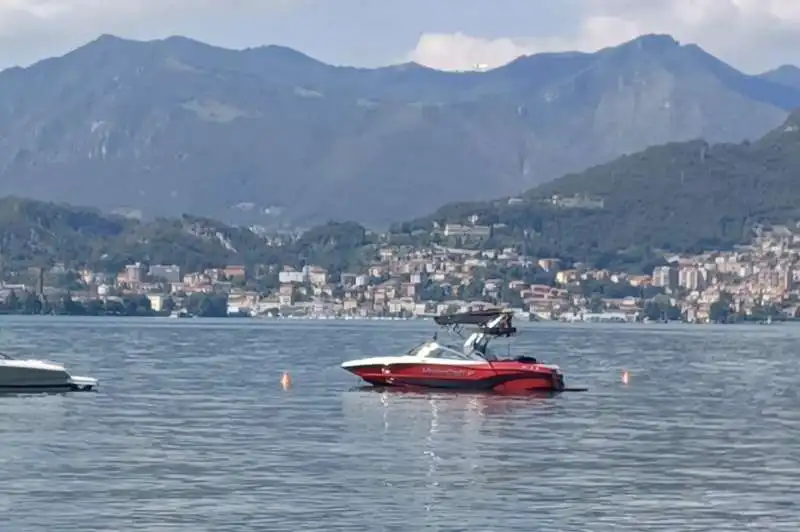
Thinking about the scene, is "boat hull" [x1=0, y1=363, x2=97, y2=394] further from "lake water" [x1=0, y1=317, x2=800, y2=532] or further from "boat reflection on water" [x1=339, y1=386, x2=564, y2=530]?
"boat reflection on water" [x1=339, y1=386, x2=564, y2=530]

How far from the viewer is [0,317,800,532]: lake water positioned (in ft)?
129

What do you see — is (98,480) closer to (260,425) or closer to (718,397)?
(260,425)

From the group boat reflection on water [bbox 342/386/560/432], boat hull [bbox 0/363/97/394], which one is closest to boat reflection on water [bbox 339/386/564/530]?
boat reflection on water [bbox 342/386/560/432]

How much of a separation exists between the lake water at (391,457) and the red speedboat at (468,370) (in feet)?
5.35

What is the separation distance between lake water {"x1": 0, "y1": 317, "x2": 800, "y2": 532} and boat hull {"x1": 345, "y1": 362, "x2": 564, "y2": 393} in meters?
1.67

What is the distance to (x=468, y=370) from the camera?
253ft

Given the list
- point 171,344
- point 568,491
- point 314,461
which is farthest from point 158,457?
point 171,344

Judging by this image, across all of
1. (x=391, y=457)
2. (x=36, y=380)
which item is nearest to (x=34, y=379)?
(x=36, y=380)

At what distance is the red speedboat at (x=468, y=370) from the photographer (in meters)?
76.9

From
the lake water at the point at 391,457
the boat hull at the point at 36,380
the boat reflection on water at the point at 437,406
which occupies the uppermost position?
the boat hull at the point at 36,380

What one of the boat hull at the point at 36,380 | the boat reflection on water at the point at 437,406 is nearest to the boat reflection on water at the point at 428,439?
the boat reflection on water at the point at 437,406

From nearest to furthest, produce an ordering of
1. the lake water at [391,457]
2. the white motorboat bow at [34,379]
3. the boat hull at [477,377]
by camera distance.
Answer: the lake water at [391,457]
the white motorboat bow at [34,379]
the boat hull at [477,377]

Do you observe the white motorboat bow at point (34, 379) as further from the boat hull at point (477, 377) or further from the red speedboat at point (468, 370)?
the boat hull at point (477, 377)

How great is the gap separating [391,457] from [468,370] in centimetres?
2665
